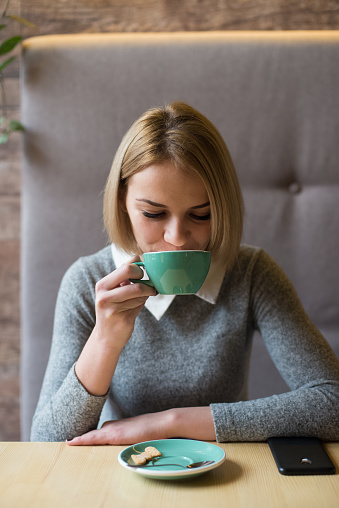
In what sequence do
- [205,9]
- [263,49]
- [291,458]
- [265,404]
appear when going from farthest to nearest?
1. [205,9]
2. [263,49]
3. [265,404]
4. [291,458]

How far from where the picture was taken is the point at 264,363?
5.25 feet

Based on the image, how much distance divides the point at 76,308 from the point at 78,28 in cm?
104

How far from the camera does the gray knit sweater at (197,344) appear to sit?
112cm

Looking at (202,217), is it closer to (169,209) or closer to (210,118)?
(169,209)

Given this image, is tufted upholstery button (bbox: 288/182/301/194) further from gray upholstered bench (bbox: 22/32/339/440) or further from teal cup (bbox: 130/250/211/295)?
teal cup (bbox: 130/250/211/295)

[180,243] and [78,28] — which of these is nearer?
[180,243]

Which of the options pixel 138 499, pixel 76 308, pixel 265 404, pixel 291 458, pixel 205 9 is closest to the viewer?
pixel 138 499

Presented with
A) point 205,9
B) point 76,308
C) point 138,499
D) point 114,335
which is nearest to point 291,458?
point 138,499

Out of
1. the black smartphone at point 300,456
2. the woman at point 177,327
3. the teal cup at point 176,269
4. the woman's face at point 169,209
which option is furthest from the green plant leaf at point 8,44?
the black smartphone at point 300,456

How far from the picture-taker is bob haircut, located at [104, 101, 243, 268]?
3.47 ft

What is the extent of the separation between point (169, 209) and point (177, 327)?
31 centimetres

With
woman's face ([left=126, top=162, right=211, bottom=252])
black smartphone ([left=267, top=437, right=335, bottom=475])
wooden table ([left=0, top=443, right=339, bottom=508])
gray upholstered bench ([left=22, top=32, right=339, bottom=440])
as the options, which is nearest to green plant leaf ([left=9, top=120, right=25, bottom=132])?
gray upholstered bench ([left=22, top=32, right=339, bottom=440])

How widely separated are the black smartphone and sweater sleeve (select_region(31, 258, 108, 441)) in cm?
35

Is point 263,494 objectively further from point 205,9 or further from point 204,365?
point 205,9
